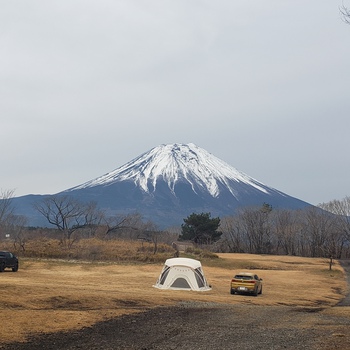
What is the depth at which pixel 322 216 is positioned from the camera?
3799 inches

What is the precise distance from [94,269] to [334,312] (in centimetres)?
3014

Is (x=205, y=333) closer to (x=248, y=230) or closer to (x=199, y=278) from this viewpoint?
(x=199, y=278)

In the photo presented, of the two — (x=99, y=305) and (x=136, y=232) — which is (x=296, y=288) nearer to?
(x=99, y=305)

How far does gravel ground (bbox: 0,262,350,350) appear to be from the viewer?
12.1 m

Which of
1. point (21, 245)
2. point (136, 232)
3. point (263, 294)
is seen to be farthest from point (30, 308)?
point (136, 232)

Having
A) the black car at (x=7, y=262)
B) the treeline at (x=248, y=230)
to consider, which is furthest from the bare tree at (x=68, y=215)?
the black car at (x=7, y=262)

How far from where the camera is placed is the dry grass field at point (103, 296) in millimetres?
15510

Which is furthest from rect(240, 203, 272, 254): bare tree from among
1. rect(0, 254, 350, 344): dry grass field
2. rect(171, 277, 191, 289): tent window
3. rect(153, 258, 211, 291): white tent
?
rect(171, 277, 191, 289): tent window

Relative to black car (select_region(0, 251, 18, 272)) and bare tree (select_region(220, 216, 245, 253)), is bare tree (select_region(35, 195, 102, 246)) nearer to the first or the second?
black car (select_region(0, 251, 18, 272))

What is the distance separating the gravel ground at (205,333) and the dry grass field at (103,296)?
0.92 meters

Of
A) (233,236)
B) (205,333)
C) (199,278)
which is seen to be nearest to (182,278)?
(199,278)

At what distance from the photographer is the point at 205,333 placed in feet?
47.0

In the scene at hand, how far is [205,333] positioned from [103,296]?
896 centimetres

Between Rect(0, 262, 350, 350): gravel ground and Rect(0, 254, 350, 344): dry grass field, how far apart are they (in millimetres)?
919
